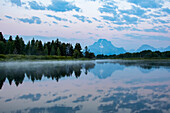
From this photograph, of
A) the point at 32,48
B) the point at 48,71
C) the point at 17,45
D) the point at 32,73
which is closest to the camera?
the point at 32,73

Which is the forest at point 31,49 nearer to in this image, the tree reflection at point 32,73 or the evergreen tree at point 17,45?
the evergreen tree at point 17,45

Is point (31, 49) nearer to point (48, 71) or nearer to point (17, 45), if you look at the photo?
point (17, 45)

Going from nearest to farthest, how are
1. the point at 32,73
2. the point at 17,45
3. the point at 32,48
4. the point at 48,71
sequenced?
the point at 32,73 → the point at 48,71 → the point at 17,45 → the point at 32,48

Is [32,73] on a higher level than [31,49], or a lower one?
lower

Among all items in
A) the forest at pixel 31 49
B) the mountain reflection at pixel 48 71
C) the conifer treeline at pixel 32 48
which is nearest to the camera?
the mountain reflection at pixel 48 71

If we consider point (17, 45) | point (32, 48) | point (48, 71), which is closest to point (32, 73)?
point (48, 71)

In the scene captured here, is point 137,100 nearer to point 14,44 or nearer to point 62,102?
point 62,102

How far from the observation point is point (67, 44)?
14450cm

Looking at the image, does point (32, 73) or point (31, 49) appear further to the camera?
point (31, 49)

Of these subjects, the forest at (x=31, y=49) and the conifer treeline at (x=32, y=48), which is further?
the conifer treeline at (x=32, y=48)

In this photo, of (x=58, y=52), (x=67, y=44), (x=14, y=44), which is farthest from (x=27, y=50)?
(x=67, y=44)

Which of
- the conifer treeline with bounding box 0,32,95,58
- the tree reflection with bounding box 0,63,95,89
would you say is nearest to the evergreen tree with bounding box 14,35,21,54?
the conifer treeline with bounding box 0,32,95,58

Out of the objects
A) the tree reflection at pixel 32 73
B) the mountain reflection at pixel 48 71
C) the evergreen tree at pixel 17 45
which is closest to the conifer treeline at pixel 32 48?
the evergreen tree at pixel 17 45

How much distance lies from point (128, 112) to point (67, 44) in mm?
137850
